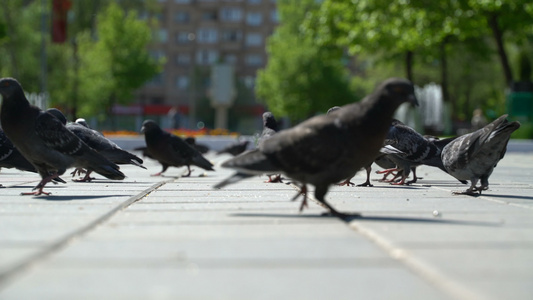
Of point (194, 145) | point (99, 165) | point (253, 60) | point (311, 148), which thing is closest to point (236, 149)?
point (194, 145)

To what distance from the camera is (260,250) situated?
12.3 ft

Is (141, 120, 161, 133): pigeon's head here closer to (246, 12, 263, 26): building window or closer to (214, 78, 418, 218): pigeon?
(214, 78, 418, 218): pigeon

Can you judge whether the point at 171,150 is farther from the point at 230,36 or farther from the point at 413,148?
the point at 230,36

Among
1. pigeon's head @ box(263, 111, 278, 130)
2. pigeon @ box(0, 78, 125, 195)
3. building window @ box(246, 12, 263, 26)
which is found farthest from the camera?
building window @ box(246, 12, 263, 26)

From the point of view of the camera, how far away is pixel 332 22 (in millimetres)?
33438

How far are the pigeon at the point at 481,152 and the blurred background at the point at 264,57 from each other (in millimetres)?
18047

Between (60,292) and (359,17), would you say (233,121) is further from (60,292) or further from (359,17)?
(60,292)

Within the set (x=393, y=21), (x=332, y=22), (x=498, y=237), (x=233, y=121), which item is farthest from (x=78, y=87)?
(x=498, y=237)

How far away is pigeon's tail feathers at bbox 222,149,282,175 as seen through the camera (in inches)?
217

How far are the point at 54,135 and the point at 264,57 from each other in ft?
262

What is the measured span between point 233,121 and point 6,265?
78.5m

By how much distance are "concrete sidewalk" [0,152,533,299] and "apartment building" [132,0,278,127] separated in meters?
79.1

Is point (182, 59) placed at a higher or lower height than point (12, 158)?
lower

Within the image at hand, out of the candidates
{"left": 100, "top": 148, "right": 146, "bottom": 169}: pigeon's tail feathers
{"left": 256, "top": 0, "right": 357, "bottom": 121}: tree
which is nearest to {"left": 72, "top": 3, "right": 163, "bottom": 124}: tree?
{"left": 256, "top": 0, "right": 357, "bottom": 121}: tree
